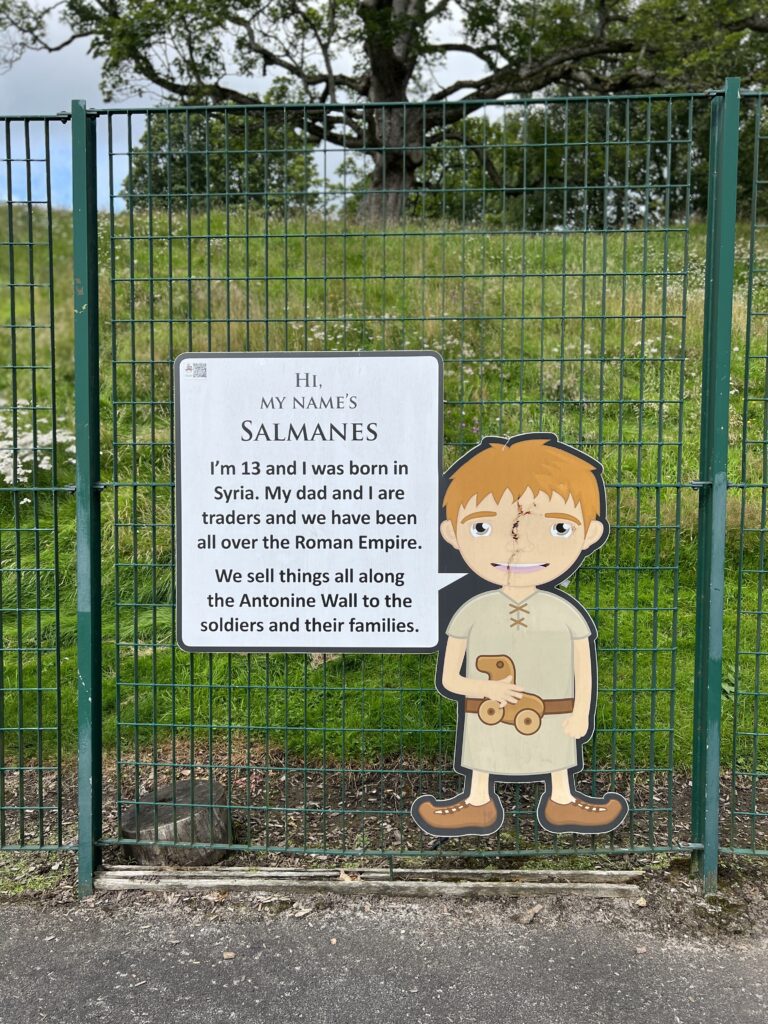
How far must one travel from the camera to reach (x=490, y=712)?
3551 mm

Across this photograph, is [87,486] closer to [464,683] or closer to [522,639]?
[464,683]

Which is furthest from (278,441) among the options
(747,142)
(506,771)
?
(747,142)

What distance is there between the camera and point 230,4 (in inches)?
755

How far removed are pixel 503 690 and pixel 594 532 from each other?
711 millimetres

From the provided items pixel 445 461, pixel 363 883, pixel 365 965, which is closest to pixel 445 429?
→ pixel 445 461

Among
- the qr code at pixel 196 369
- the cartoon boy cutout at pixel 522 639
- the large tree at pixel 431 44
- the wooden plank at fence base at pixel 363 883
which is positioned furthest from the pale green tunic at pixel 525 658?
the large tree at pixel 431 44

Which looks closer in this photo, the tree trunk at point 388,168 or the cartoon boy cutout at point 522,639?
the tree trunk at point 388,168

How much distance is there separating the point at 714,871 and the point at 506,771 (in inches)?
35.5

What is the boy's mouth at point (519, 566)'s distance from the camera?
347 cm

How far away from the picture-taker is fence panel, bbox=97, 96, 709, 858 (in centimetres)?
335

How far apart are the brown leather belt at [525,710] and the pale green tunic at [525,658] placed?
21mm

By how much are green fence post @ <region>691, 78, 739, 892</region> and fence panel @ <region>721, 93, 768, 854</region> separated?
8cm

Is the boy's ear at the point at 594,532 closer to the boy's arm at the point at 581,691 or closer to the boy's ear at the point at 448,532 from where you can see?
the boy's arm at the point at 581,691

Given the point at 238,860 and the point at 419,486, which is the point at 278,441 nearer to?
the point at 419,486
